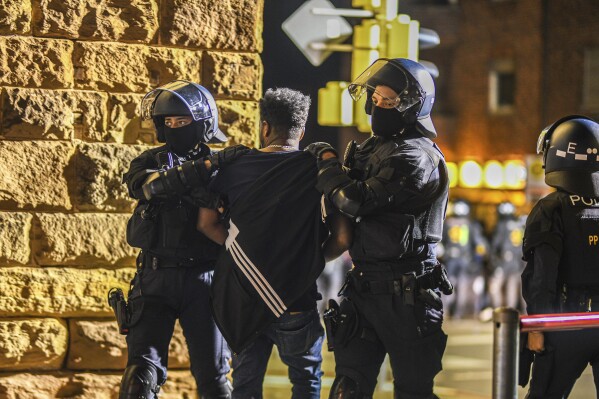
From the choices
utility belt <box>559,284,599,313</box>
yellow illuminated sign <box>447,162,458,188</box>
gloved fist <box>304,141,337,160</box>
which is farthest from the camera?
yellow illuminated sign <box>447,162,458,188</box>

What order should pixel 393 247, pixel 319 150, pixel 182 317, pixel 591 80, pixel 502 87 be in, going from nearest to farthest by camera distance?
pixel 393 247, pixel 319 150, pixel 182 317, pixel 591 80, pixel 502 87

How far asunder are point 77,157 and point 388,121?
227cm

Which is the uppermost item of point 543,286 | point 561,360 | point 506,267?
point 543,286

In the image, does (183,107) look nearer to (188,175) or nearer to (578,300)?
(188,175)

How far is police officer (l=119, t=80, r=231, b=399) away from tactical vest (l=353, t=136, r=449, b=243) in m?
0.87

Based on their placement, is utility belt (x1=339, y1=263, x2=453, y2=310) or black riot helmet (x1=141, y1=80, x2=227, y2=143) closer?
utility belt (x1=339, y1=263, x2=453, y2=310)

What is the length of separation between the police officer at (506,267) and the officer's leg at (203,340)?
12.6m

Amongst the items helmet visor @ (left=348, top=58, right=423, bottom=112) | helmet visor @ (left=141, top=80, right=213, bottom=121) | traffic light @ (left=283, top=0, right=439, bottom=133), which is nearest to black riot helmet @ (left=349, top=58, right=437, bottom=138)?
helmet visor @ (left=348, top=58, right=423, bottom=112)

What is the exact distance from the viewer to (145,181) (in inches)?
208

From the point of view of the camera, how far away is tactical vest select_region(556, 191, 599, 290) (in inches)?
208

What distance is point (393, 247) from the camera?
4.84 meters

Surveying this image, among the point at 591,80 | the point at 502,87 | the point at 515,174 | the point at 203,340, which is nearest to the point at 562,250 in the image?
the point at 203,340

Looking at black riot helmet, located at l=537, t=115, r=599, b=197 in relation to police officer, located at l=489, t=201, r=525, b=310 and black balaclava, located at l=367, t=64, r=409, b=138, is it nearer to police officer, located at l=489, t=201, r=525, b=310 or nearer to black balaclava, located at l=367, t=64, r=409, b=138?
black balaclava, located at l=367, t=64, r=409, b=138

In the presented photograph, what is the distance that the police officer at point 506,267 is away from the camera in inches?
689
